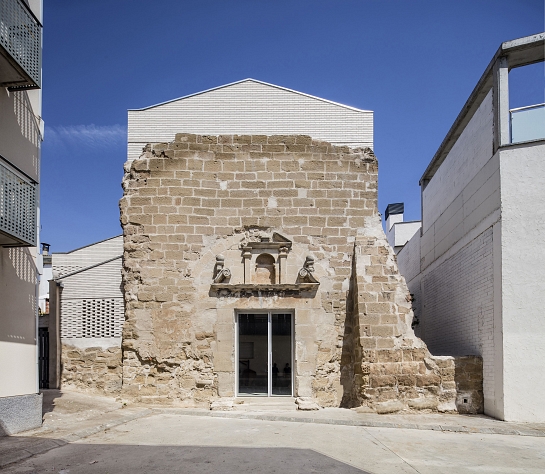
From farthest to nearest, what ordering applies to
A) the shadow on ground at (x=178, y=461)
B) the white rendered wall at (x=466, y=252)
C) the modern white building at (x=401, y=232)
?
the modern white building at (x=401, y=232) → the white rendered wall at (x=466, y=252) → the shadow on ground at (x=178, y=461)

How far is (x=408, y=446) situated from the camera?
7.16 m

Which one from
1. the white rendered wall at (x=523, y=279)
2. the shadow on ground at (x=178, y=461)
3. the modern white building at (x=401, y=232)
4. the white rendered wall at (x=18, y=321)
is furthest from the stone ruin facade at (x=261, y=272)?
the modern white building at (x=401, y=232)

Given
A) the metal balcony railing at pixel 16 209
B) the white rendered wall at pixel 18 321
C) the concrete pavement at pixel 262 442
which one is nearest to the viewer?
the concrete pavement at pixel 262 442

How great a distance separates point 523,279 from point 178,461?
6.36 meters

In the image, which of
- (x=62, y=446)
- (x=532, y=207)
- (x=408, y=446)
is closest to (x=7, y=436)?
(x=62, y=446)

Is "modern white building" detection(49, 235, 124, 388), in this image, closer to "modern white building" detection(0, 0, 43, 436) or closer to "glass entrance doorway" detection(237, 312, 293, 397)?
"glass entrance doorway" detection(237, 312, 293, 397)

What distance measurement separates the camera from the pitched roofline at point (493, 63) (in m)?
9.37

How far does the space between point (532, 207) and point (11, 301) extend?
27.6 ft

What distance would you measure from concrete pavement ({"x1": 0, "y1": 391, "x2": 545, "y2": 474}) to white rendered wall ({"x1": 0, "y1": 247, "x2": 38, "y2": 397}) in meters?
0.77

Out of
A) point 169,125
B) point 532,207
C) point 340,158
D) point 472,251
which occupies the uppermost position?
point 169,125

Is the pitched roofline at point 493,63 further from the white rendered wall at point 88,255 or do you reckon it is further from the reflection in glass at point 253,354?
the white rendered wall at point 88,255

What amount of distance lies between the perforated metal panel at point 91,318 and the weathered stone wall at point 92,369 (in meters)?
0.34

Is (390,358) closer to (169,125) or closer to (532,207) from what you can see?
(532,207)

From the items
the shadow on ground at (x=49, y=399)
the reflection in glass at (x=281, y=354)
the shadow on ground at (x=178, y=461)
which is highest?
the reflection in glass at (x=281, y=354)
